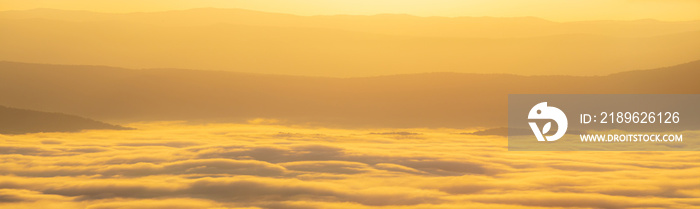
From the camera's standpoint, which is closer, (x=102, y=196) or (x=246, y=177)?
(x=102, y=196)

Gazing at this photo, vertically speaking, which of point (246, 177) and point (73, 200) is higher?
point (246, 177)

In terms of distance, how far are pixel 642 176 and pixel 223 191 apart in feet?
25.6

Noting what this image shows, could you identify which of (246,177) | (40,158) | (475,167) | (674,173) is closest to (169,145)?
(40,158)

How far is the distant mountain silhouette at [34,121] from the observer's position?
22453 mm

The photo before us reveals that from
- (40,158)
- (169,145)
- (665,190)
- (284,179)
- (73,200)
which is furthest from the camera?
(169,145)

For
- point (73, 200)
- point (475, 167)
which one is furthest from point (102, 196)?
point (475, 167)

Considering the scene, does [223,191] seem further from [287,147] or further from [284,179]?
[287,147]

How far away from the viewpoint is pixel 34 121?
23.2 metres

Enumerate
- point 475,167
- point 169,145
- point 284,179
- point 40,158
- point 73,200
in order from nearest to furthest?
1. point 73,200
2. point 284,179
3. point 475,167
4. point 40,158
5. point 169,145

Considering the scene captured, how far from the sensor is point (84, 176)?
13734 millimetres

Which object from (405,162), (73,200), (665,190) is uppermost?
(405,162)

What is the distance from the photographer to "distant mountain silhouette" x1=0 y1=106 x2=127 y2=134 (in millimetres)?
22453

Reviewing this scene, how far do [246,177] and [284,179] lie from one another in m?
0.77

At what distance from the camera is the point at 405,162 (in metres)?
15.0
